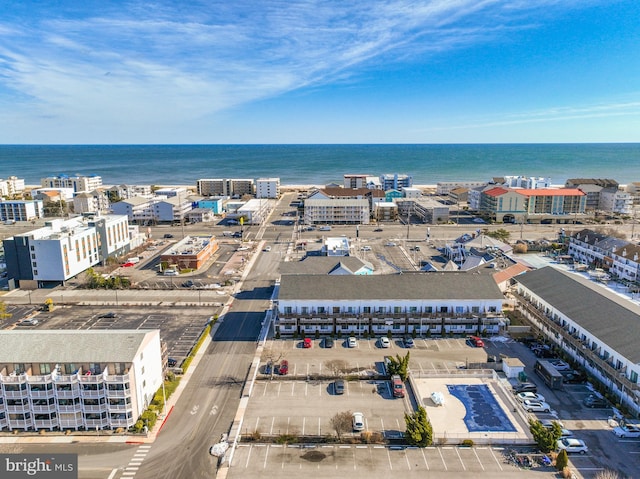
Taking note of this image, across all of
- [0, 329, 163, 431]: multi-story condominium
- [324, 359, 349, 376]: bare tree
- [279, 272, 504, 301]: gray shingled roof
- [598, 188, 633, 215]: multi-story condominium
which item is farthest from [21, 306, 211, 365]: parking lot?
[598, 188, 633, 215]: multi-story condominium

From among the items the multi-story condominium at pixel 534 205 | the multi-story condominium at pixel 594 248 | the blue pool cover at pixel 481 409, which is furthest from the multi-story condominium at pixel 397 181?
the blue pool cover at pixel 481 409

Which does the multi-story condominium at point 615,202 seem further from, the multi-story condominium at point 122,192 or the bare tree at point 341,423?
the multi-story condominium at point 122,192

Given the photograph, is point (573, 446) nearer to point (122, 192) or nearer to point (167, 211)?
point (167, 211)

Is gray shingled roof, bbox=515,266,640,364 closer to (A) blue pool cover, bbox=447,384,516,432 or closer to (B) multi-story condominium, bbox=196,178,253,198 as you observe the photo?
(A) blue pool cover, bbox=447,384,516,432

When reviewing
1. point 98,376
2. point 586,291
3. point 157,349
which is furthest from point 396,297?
point 98,376

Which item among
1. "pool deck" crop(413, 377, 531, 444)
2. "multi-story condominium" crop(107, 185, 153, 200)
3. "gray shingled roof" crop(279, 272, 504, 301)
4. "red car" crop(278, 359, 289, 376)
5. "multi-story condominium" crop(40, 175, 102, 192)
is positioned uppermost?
"multi-story condominium" crop(40, 175, 102, 192)

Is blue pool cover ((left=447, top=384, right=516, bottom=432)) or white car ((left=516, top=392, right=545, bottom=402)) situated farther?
white car ((left=516, top=392, right=545, bottom=402))

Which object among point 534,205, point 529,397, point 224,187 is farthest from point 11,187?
point 529,397
